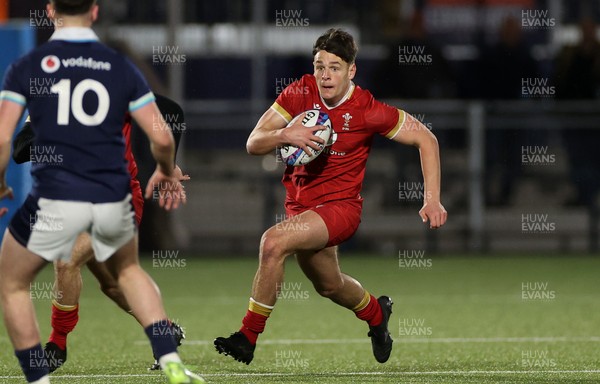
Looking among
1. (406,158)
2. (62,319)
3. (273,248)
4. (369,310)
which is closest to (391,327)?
(369,310)

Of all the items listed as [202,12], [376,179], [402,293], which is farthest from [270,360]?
[202,12]

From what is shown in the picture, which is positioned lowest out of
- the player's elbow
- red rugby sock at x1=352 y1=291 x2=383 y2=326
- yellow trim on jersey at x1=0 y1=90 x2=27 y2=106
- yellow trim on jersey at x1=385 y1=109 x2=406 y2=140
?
red rugby sock at x1=352 y1=291 x2=383 y2=326

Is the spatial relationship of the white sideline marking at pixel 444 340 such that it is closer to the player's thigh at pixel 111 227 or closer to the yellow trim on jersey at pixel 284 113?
the yellow trim on jersey at pixel 284 113

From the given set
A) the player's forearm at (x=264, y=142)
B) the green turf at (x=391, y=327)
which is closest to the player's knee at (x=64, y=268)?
the green turf at (x=391, y=327)

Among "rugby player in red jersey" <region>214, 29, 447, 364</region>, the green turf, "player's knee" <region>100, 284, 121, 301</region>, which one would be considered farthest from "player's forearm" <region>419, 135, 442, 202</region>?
"player's knee" <region>100, 284, 121, 301</region>

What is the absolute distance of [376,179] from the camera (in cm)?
1770

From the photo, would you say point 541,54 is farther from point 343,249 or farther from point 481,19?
point 343,249

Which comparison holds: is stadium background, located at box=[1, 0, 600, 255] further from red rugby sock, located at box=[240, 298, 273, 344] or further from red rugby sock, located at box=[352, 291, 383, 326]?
red rugby sock, located at box=[240, 298, 273, 344]

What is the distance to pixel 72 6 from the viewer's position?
608 centimetres

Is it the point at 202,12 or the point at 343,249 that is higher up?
the point at 202,12

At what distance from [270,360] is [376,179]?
9144 millimetres

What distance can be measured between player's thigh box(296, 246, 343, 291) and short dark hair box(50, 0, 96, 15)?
2460 millimetres

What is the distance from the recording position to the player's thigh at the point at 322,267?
8102 mm

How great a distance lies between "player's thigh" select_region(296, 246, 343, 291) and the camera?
8.10 metres
